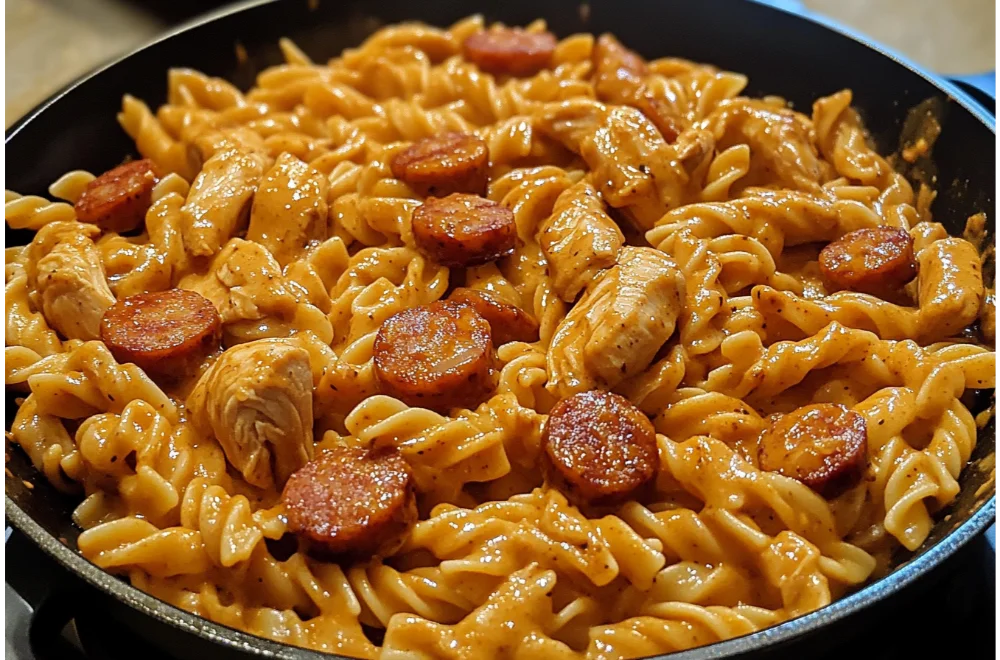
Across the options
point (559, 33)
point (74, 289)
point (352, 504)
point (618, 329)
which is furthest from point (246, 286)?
point (559, 33)

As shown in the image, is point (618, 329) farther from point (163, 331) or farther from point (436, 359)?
point (163, 331)

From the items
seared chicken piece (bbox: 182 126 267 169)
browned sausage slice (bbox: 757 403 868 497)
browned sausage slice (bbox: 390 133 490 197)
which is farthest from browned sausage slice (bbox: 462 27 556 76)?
browned sausage slice (bbox: 757 403 868 497)

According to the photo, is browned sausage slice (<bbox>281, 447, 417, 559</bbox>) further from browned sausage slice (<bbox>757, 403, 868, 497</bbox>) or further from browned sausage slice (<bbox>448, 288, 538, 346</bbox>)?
browned sausage slice (<bbox>757, 403, 868, 497</bbox>)

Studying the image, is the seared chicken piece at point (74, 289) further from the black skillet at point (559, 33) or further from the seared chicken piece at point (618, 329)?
the seared chicken piece at point (618, 329)

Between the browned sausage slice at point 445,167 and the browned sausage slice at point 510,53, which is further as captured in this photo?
the browned sausage slice at point 510,53

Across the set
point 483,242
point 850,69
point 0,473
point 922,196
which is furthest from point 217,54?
point 922,196

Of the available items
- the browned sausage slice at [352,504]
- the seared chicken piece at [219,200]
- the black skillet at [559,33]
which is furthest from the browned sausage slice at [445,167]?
the black skillet at [559,33]
